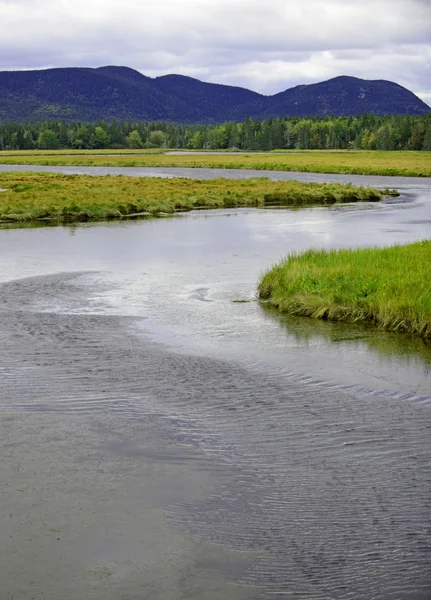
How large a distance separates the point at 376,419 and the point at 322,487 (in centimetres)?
285

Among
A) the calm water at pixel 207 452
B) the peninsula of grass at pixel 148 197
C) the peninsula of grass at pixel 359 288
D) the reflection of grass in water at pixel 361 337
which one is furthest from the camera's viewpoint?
the peninsula of grass at pixel 148 197

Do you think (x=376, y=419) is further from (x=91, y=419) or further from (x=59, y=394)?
(x=59, y=394)

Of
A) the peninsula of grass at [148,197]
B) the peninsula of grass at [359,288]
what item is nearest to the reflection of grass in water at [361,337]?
the peninsula of grass at [359,288]

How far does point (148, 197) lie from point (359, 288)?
37865 mm

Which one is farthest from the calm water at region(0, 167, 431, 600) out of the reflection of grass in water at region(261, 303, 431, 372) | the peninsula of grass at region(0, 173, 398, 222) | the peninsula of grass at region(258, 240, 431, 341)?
the peninsula of grass at region(0, 173, 398, 222)

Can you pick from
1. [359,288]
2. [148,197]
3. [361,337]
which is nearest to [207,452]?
[361,337]

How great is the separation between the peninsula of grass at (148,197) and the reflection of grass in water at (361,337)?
31.1m

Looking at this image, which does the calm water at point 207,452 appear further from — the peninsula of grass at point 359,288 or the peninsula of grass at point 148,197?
the peninsula of grass at point 148,197

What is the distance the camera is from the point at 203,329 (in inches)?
736

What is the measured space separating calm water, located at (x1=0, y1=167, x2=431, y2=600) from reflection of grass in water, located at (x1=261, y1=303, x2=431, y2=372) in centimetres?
8

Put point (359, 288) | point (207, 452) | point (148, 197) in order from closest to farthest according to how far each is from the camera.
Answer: point (207, 452) < point (359, 288) < point (148, 197)

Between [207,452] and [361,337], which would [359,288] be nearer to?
[361,337]

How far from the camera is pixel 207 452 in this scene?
1095 centimetres

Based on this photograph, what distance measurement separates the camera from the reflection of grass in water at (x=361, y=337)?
1631 cm
